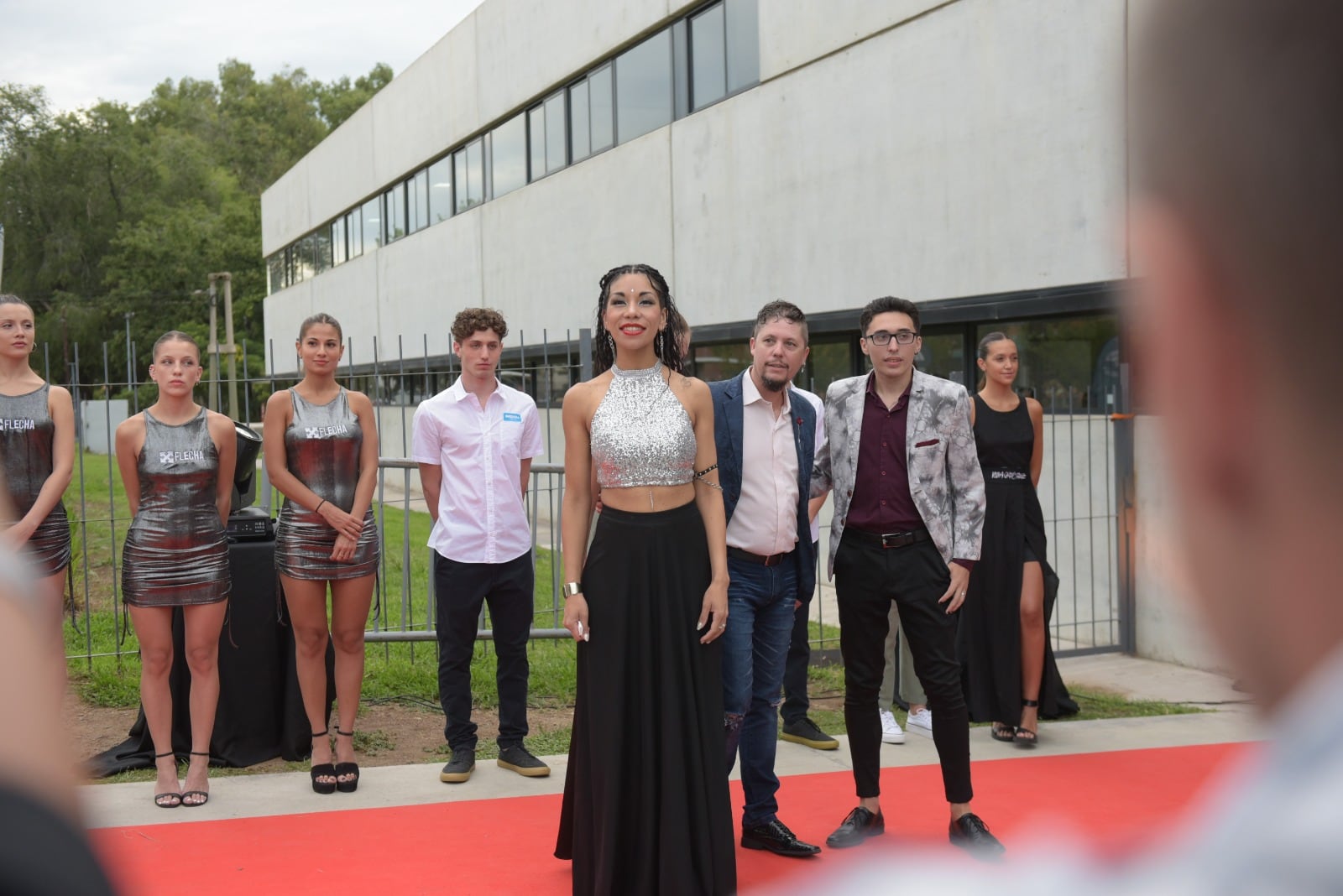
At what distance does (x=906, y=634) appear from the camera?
5.08 meters

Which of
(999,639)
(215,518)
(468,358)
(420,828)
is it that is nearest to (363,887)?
(420,828)

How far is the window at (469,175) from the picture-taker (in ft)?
72.4

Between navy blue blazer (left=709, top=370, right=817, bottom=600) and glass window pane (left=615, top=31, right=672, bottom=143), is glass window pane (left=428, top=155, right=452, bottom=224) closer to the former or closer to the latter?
glass window pane (left=615, top=31, right=672, bottom=143)

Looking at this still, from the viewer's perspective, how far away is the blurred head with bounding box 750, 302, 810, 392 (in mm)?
5098

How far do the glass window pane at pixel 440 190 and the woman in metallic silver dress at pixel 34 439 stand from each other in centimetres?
1796

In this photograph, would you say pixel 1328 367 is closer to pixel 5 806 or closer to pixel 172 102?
pixel 5 806

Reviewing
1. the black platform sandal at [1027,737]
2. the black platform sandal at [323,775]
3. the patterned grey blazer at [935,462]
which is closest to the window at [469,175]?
the black platform sandal at [323,775]

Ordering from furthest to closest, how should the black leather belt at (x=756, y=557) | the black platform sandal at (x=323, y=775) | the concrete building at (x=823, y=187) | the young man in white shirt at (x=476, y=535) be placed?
the concrete building at (x=823, y=187)
the young man in white shirt at (x=476, y=535)
the black platform sandal at (x=323, y=775)
the black leather belt at (x=756, y=557)

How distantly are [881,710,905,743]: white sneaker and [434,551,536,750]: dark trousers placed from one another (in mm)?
2006

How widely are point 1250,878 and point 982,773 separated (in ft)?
19.6

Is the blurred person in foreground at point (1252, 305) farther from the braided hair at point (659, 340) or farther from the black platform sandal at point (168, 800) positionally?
the black platform sandal at point (168, 800)

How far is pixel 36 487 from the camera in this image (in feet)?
19.7

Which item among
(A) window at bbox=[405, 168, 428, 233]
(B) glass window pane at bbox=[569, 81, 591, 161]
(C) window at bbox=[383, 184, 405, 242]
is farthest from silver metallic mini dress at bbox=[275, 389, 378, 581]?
(C) window at bbox=[383, 184, 405, 242]

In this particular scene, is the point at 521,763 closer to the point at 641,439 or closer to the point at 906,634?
the point at 906,634
